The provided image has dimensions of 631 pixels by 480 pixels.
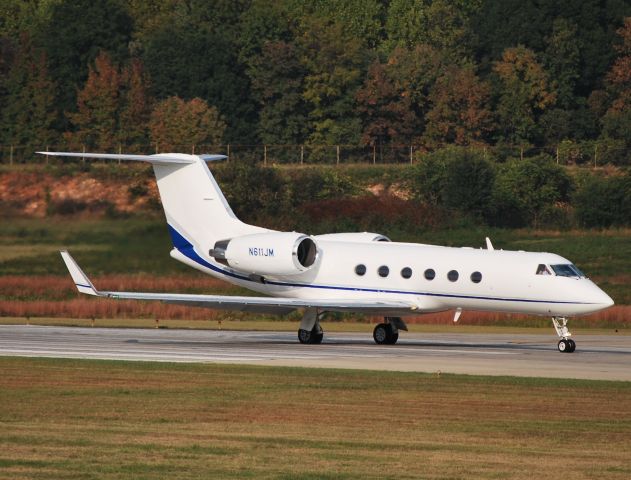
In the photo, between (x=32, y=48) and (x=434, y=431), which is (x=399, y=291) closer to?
(x=434, y=431)

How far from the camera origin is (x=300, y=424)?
67.7 feet

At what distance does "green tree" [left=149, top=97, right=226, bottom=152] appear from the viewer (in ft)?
272

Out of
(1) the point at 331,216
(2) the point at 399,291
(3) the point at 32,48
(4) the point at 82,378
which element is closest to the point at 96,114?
(3) the point at 32,48

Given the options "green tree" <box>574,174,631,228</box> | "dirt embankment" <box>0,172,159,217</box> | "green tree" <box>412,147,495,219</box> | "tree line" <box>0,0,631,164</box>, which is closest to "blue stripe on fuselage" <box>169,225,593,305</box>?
"dirt embankment" <box>0,172,159,217</box>

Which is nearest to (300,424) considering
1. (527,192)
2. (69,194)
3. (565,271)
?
(565,271)

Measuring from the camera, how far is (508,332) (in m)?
43.3

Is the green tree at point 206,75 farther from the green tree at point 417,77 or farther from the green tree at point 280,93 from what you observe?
the green tree at point 417,77

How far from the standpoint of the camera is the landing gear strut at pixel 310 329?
36.3 m

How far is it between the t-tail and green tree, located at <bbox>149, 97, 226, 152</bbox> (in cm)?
4409

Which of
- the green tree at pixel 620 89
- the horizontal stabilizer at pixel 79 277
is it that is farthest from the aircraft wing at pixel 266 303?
the green tree at pixel 620 89

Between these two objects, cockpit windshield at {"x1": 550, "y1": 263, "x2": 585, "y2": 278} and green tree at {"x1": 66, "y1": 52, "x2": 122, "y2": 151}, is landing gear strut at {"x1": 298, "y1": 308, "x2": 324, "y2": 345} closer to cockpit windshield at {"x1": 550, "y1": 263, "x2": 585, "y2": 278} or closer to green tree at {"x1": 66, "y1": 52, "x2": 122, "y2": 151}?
cockpit windshield at {"x1": 550, "y1": 263, "x2": 585, "y2": 278}

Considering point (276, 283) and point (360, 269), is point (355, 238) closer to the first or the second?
point (360, 269)

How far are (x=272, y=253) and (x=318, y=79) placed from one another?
54349 millimetres

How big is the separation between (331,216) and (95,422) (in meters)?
41.0
